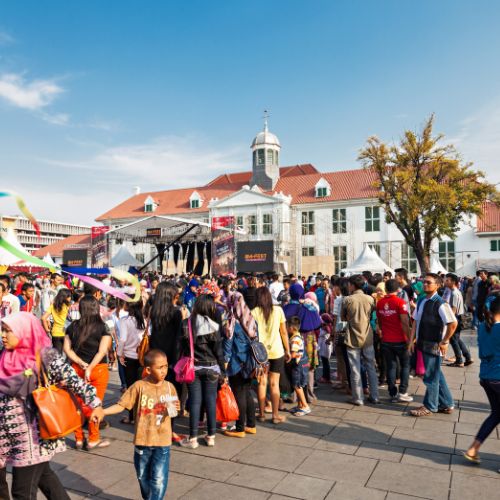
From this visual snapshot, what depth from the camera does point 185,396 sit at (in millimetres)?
5969

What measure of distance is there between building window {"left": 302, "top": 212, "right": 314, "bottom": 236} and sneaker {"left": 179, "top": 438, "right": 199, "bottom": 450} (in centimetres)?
3452

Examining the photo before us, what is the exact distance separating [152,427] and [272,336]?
252cm

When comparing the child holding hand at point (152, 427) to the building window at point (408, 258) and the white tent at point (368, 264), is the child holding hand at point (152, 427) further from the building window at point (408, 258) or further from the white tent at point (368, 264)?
the building window at point (408, 258)

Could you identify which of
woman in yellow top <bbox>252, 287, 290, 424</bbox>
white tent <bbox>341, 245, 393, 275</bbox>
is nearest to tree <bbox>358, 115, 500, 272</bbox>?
white tent <bbox>341, 245, 393, 275</bbox>

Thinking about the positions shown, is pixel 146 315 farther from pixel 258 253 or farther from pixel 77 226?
pixel 77 226

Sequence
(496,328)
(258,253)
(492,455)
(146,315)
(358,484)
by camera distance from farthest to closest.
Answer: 1. (258,253)
2. (146,315)
3. (492,455)
4. (496,328)
5. (358,484)

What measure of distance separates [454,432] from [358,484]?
1938 millimetres

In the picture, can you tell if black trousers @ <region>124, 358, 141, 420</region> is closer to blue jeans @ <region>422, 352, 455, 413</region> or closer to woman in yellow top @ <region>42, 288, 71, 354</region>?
woman in yellow top @ <region>42, 288, 71, 354</region>

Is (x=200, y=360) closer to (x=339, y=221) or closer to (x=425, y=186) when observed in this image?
(x=425, y=186)

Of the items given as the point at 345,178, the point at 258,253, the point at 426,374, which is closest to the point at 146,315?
the point at 426,374

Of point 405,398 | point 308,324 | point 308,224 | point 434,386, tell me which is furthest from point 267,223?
point 434,386

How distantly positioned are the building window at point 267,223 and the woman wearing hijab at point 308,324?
1258 inches

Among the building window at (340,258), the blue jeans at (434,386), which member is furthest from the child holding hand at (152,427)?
the building window at (340,258)

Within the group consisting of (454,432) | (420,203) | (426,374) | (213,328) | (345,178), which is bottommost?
(454,432)
